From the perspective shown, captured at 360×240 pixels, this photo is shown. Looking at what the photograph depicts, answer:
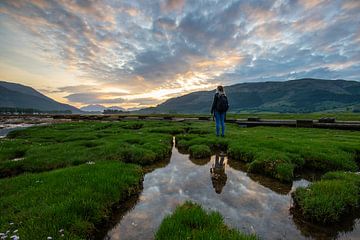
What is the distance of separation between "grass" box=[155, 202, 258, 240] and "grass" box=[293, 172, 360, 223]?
125 inches

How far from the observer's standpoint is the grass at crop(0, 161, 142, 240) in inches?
211

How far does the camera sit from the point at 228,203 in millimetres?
7605

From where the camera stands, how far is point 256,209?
7.18 meters

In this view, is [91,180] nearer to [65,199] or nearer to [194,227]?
[65,199]

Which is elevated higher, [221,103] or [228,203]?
[221,103]

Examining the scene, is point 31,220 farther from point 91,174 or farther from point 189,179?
point 189,179

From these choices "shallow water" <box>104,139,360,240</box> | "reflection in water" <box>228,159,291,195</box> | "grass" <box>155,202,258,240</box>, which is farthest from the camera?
"reflection in water" <box>228,159,291,195</box>

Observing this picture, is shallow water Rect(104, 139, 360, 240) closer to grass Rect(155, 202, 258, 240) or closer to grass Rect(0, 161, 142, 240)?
grass Rect(155, 202, 258, 240)

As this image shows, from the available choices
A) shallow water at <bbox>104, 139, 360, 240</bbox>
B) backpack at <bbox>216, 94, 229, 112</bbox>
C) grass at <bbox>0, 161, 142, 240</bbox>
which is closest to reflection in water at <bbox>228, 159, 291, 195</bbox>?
shallow water at <bbox>104, 139, 360, 240</bbox>

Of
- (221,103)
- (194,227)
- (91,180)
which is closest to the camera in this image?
(194,227)

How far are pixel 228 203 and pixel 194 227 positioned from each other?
2534mm

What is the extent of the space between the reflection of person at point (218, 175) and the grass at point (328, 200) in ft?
10.1

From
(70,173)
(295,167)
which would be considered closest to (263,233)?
(295,167)

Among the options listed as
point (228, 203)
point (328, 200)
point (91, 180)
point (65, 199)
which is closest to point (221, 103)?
point (228, 203)
